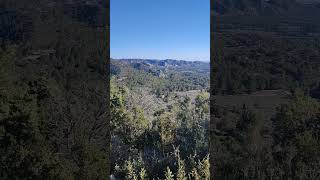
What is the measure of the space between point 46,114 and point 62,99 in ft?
2.64

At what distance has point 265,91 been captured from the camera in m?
10.3

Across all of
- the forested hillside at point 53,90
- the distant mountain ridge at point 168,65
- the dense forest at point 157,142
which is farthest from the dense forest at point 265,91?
the distant mountain ridge at point 168,65

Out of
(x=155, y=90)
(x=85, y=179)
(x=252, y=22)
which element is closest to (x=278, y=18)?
(x=252, y=22)

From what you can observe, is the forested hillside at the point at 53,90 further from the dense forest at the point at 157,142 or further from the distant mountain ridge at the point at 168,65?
the distant mountain ridge at the point at 168,65

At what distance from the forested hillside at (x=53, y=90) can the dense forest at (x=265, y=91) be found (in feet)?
8.51

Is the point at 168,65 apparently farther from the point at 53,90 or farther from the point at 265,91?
the point at 53,90

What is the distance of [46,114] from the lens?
8.21m

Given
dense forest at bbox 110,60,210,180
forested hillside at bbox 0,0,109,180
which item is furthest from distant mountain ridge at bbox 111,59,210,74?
forested hillside at bbox 0,0,109,180

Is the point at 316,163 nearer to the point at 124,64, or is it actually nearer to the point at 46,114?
the point at 46,114

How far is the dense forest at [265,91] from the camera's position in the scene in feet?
26.3

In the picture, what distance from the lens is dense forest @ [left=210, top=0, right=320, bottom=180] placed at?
8023 mm

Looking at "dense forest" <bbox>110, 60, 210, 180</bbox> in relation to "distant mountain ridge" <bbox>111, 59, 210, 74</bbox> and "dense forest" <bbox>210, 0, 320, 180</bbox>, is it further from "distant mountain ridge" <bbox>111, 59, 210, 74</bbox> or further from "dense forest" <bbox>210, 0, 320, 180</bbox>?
"distant mountain ridge" <bbox>111, 59, 210, 74</bbox>

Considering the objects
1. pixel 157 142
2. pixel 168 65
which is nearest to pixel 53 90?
pixel 157 142

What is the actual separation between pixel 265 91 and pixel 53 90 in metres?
5.13
